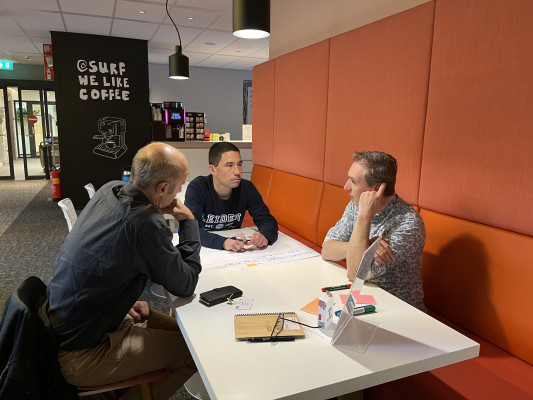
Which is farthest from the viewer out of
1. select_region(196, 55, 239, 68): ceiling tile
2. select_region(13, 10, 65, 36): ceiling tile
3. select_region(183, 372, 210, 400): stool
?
select_region(196, 55, 239, 68): ceiling tile

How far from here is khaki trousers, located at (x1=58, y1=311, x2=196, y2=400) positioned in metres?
1.40

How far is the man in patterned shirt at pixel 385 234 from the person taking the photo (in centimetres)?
171

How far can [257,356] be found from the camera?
1126mm

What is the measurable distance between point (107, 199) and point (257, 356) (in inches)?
31.8

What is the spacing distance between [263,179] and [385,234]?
2.48 meters

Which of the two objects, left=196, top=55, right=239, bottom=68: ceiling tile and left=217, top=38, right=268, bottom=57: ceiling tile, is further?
left=196, top=55, right=239, bottom=68: ceiling tile

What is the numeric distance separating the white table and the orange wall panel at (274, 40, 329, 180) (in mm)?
1915

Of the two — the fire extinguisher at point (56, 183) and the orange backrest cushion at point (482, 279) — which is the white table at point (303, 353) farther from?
the fire extinguisher at point (56, 183)

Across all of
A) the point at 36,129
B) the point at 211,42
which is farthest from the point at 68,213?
the point at 36,129

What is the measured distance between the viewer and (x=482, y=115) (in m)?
1.82

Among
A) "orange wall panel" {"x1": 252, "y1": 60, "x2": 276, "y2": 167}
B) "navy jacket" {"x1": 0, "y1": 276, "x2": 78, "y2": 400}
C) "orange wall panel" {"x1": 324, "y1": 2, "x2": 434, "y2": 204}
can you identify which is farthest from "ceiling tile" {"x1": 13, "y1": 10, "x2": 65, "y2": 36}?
"navy jacket" {"x1": 0, "y1": 276, "x2": 78, "y2": 400}

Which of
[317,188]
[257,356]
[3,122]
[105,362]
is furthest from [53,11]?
[3,122]

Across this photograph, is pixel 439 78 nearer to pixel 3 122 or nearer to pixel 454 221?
pixel 454 221

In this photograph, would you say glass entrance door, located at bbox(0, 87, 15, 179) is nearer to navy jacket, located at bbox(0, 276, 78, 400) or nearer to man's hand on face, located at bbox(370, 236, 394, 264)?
navy jacket, located at bbox(0, 276, 78, 400)
